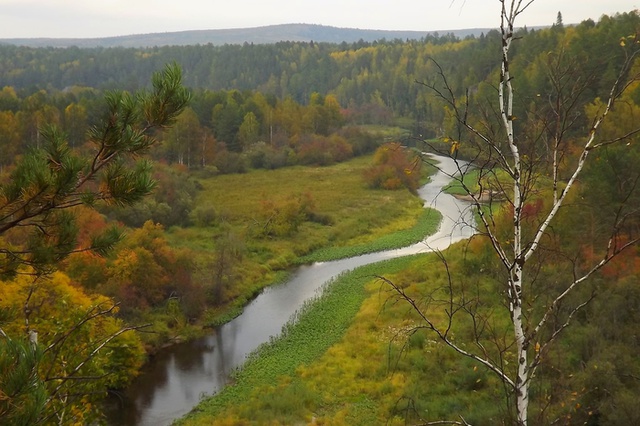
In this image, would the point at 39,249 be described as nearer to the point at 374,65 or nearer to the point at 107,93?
the point at 107,93

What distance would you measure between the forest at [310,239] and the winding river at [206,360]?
2.52ft

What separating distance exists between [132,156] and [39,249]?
123 cm

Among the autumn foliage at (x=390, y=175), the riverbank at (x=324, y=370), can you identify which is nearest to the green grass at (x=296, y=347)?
the riverbank at (x=324, y=370)

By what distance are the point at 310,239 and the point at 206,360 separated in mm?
15685

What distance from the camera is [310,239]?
34.2 m

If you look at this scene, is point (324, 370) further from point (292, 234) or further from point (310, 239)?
point (292, 234)

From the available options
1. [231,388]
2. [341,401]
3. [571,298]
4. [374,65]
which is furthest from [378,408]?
[374,65]

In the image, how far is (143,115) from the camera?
4.68 meters

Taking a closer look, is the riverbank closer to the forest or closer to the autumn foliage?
the forest

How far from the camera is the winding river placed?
16078mm

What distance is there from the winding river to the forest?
0.77 m

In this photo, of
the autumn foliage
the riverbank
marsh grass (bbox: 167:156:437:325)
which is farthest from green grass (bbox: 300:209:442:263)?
the autumn foliage

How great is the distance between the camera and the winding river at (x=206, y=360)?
16.1m

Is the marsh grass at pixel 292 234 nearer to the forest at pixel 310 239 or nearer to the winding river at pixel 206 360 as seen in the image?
the forest at pixel 310 239
